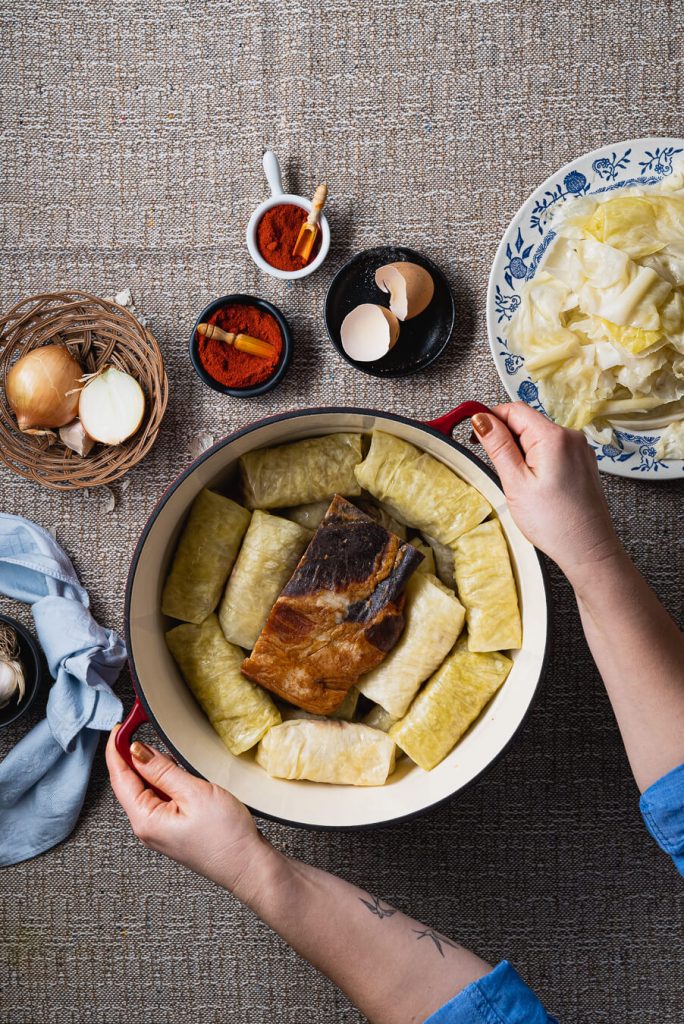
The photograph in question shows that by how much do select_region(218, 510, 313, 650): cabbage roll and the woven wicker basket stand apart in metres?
0.38

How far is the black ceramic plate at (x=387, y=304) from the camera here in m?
1.98

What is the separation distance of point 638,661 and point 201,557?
974 mm

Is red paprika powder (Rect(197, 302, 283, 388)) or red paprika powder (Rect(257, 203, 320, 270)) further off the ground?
red paprika powder (Rect(257, 203, 320, 270))

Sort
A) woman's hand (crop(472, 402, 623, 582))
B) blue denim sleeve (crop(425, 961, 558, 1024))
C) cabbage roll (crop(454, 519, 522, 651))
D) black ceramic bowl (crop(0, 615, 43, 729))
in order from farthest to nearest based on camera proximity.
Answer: black ceramic bowl (crop(0, 615, 43, 729)) → cabbage roll (crop(454, 519, 522, 651)) → woman's hand (crop(472, 402, 623, 582)) → blue denim sleeve (crop(425, 961, 558, 1024))

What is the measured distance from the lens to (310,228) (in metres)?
1.96

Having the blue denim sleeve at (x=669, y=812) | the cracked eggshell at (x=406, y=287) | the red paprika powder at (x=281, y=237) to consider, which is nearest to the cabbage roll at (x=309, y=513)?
the cracked eggshell at (x=406, y=287)

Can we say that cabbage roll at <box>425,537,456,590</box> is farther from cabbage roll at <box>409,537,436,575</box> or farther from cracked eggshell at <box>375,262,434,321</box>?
cracked eggshell at <box>375,262,434,321</box>

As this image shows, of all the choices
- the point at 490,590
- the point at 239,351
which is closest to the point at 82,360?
the point at 239,351

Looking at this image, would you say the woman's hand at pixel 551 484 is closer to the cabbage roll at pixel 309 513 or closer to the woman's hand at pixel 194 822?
the cabbage roll at pixel 309 513

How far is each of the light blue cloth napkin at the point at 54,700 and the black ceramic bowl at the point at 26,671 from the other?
0.10 feet

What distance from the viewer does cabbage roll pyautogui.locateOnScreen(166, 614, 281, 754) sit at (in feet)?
5.90

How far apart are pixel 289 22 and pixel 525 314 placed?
3.32ft

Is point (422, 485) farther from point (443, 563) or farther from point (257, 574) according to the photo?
point (257, 574)

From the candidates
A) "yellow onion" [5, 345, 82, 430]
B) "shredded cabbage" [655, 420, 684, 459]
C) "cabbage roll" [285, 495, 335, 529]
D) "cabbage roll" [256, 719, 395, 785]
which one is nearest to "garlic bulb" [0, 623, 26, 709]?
"yellow onion" [5, 345, 82, 430]
